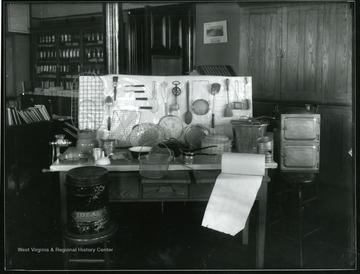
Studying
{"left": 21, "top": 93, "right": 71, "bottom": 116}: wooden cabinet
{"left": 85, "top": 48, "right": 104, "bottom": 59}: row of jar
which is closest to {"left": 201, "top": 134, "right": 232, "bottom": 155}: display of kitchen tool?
{"left": 21, "top": 93, "right": 71, "bottom": 116}: wooden cabinet

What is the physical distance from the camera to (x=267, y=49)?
18.6 ft

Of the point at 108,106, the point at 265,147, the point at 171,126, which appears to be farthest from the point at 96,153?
the point at 265,147

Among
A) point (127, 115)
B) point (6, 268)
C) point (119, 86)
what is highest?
point (119, 86)

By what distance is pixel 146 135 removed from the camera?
143 inches

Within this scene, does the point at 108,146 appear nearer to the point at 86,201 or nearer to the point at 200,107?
the point at 86,201

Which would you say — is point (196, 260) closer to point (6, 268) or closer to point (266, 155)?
point (266, 155)

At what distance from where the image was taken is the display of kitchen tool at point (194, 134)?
3.69m

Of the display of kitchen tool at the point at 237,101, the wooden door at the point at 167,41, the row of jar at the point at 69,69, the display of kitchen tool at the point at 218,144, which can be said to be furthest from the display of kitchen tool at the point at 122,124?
the row of jar at the point at 69,69

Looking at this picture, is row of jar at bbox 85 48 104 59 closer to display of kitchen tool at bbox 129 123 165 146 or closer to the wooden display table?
display of kitchen tool at bbox 129 123 165 146

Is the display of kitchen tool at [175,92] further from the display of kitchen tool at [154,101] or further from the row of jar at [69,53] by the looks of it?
the row of jar at [69,53]

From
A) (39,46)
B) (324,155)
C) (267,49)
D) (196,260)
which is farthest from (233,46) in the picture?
(39,46)

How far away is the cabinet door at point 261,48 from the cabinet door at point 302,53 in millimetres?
121

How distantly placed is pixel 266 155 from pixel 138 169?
953 mm

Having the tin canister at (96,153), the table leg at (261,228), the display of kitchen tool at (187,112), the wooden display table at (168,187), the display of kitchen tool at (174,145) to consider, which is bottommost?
the table leg at (261,228)
